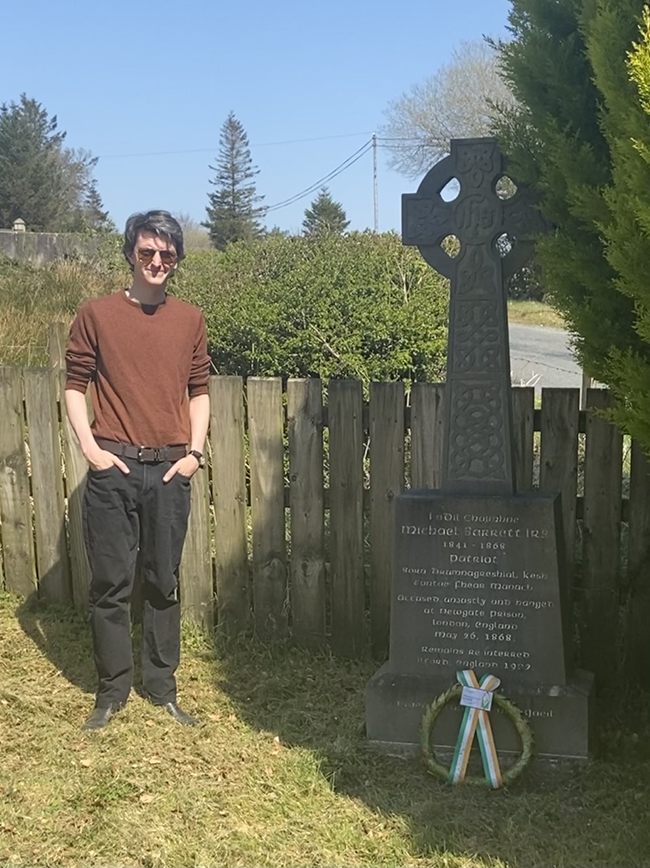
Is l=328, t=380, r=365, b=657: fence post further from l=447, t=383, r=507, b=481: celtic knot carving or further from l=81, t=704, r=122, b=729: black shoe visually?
l=81, t=704, r=122, b=729: black shoe

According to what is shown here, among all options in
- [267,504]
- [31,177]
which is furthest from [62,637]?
[31,177]

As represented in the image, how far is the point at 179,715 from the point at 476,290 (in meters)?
2.24

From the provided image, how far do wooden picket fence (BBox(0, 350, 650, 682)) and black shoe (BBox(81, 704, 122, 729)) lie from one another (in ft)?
3.00

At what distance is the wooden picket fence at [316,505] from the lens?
4.04m

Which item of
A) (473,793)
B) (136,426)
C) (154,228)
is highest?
(154,228)

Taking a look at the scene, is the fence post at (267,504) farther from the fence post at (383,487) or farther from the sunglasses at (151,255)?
the sunglasses at (151,255)

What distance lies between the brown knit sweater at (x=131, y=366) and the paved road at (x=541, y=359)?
6.15 meters

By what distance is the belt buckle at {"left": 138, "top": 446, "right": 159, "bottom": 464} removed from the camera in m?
3.67

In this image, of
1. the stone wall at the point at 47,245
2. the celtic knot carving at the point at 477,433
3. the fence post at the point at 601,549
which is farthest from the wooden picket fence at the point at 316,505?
the stone wall at the point at 47,245

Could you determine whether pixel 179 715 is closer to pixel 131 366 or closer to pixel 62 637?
pixel 62 637

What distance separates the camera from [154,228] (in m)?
3.62

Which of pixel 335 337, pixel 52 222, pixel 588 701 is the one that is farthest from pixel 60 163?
pixel 588 701

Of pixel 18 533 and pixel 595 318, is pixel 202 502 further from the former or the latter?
pixel 595 318

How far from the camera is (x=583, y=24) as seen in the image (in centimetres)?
300
